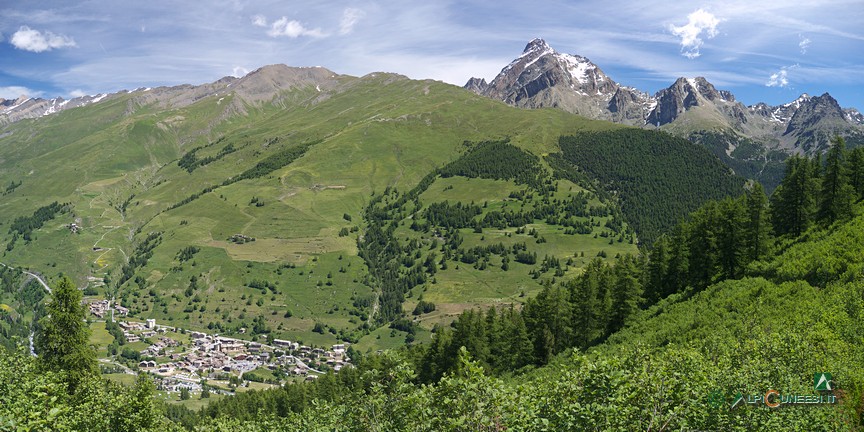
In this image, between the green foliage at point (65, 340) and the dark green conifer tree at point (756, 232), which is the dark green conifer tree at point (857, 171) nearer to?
the dark green conifer tree at point (756, 232)

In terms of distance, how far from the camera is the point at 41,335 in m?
54.5

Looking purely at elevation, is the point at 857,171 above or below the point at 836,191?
above

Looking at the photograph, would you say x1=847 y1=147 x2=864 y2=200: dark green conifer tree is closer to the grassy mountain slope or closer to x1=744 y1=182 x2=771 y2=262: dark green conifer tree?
x1=744 y1=182 x2=771 y2=262: dark green conifer tree

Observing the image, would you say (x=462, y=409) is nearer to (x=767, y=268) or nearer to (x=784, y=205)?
(x=767, y=268)

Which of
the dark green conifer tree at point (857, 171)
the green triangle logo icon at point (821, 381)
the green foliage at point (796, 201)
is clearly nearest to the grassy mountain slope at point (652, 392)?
the green triangle logo icon at point (821, 381)

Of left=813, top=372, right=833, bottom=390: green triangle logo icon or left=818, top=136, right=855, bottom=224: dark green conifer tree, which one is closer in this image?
left=813, top=372, right=833, bottom=390: green triangle logo icon

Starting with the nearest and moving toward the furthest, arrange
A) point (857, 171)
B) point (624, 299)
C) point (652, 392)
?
1. point (652, 392)
2. point (624, 299)
3. point (857, 171)

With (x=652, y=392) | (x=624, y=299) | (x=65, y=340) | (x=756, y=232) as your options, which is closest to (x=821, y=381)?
(x=652, y=392)

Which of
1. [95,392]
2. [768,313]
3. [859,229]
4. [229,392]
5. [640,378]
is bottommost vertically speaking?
[229,392]

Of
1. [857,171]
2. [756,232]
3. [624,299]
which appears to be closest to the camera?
[756,232]

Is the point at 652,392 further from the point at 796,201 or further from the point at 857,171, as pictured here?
the point at 857,171

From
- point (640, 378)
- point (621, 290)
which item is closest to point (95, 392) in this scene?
point (640, 378)

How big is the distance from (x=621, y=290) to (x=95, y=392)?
71450mm

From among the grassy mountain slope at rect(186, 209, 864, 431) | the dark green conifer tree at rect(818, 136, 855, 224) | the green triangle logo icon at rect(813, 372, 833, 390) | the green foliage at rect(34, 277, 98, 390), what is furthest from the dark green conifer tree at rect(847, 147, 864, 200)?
the green foliage at rect(34, 277, 98, 390)
